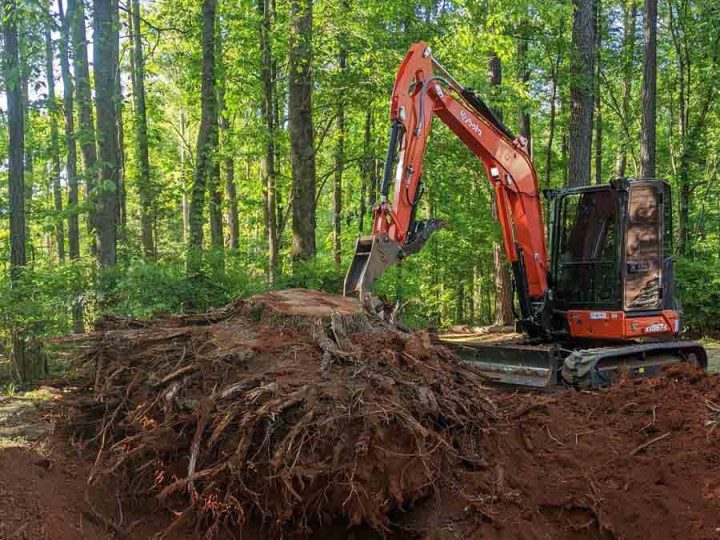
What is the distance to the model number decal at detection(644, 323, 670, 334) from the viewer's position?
7457 millimetres

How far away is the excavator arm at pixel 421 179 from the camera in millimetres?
6086

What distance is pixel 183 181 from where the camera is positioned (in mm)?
13711

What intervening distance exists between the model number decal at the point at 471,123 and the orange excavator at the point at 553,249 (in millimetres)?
19

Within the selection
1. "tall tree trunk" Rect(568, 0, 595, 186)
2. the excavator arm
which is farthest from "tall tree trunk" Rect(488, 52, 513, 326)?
the excavator arm

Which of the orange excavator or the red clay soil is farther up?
the orange excavator

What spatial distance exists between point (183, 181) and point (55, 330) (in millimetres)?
5472

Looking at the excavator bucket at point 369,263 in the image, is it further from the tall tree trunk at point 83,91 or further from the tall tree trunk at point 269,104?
the tall tree trunk at point 269,104

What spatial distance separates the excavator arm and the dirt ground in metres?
1.04

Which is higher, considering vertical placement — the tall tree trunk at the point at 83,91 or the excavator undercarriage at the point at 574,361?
the tall tree trunk at the point at 83,91

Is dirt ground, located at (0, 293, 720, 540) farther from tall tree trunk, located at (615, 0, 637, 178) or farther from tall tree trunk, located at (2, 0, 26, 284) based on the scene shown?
tall tree trunk, located at (615, 0, 637, 178)

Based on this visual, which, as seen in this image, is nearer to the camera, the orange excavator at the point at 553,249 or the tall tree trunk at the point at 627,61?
the orange excavator at the point at 553,249

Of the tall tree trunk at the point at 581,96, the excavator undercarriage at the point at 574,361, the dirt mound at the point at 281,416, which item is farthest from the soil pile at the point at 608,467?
the tall tree trunk at the point at 581,96

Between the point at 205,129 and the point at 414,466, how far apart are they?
8.52 meters

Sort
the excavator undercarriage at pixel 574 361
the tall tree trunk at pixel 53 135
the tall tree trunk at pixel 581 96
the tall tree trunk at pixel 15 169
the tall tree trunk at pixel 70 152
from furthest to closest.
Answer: the tall tree trunk at pixel 70 152
the tall tree trunk at pixel 581 96
the tall tree trunk at pixel 15 169
the tall tree trunk at pixel 53 135
the excavator undercarriage at pixel 574 361
